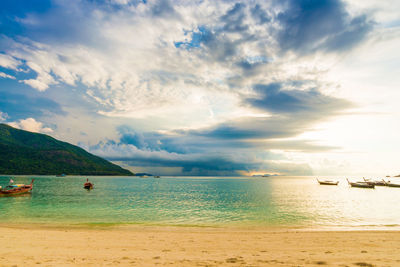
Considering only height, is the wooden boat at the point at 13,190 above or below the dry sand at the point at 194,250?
below

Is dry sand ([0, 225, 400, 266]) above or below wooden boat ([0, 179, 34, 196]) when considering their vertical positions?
above

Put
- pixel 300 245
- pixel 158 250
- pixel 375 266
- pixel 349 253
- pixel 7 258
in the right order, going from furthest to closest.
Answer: pixel 300 245 < pixel 158 250 < pixel 349 253 < pixel 7 258 < pixel 375 266

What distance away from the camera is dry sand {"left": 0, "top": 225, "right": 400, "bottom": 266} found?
567 inches

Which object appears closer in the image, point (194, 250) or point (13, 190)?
point (194, 250)

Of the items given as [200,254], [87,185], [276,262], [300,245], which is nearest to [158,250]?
[200,254]

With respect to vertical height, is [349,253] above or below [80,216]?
above

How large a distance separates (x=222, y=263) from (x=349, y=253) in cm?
939

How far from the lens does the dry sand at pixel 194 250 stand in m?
14.4

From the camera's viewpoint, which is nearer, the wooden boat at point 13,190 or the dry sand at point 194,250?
the dry sand at point 194,250

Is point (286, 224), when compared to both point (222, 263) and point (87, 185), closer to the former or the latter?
point (222, 263)

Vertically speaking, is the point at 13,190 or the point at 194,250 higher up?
the point at 194,250

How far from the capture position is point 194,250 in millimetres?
17719

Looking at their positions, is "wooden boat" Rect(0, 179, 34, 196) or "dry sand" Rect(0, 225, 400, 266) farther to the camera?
"wooden boat" Rect(0, 179, 34, 196)

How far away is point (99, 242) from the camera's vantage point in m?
20.2
